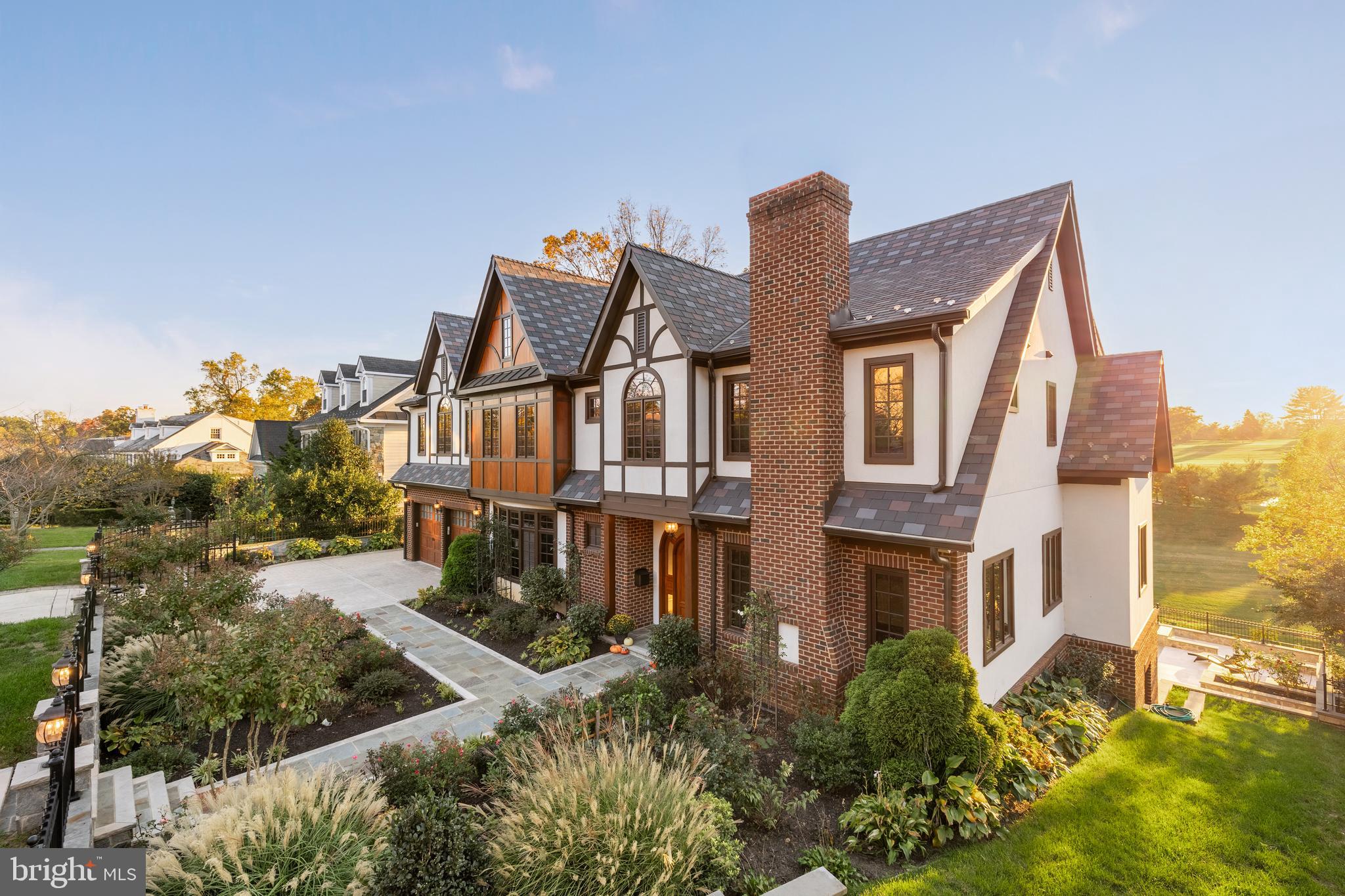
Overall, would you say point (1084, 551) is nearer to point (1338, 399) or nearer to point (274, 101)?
point (274, 101)

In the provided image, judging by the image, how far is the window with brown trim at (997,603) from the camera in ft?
27.7

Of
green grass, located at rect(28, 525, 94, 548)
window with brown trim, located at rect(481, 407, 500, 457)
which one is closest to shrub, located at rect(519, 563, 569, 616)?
window with brown trim, located at rect(481, 407, 500, 457)

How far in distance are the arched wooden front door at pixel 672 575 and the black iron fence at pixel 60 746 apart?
31.0ft

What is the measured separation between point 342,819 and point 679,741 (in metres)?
3.67

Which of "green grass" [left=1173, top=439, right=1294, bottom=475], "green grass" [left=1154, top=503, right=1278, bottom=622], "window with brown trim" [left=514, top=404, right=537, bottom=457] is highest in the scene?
"window with brown trim" [left=514, top=404, right=537, bottom=457]

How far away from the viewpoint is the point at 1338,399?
34406 millimetres

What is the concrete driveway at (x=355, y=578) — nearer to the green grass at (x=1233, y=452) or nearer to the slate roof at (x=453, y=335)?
the slate roof at (x=453, y=335)

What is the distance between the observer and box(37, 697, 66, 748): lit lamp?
4.98 m

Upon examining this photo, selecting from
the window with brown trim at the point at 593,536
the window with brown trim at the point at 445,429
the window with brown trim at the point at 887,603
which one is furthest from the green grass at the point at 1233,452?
the window with brown trim at the point at 445,429

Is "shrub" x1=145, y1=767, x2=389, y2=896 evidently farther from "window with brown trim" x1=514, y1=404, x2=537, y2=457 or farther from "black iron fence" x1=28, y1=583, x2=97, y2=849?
"window with brown trim" x1=514, y1=404, x2=537, y2=457

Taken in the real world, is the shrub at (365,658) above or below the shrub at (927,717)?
below

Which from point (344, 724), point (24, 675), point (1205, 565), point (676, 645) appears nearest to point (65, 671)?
point (344, 724)

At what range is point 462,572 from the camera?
51.8 ft

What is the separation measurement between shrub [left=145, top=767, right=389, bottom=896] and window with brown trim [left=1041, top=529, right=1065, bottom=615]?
11.6m
